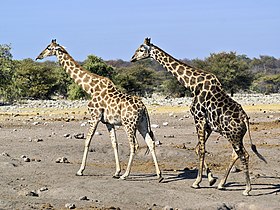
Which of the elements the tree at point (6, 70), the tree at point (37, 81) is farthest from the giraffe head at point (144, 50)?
the tree at point (37, 81)

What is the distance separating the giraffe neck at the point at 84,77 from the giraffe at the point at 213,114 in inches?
61.6

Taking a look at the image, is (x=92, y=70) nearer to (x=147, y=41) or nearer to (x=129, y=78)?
(x=129, y=78)

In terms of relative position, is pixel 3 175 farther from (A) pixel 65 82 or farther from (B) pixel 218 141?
(A) pixel 65 82

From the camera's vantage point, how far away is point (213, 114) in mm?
12320

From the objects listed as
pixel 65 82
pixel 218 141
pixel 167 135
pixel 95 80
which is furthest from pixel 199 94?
pixel 65 82

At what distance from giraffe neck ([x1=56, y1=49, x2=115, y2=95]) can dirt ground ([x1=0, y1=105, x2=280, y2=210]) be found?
1834 millimetres

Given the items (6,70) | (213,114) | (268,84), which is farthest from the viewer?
(268,84)

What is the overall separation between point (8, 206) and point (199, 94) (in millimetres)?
4703

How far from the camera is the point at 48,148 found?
56.2 ft

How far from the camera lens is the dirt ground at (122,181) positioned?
10.9m

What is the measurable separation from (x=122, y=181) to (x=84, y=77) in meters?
2.89

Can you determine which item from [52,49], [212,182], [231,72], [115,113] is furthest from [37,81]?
[212,182]

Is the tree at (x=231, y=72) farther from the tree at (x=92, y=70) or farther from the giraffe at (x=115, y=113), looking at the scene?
the giraffe at (x=115, y=113)

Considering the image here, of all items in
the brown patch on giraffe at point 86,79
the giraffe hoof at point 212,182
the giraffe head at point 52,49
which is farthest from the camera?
the giraffe head at point 52,49
